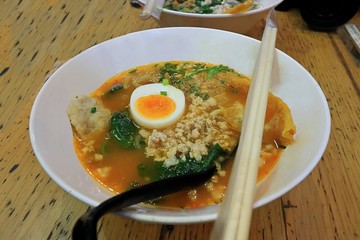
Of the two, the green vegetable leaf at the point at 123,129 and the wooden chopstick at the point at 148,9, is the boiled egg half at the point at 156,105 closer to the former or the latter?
the green vegetable leaf at the point at 123,129

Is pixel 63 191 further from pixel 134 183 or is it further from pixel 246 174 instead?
pixel 246 174

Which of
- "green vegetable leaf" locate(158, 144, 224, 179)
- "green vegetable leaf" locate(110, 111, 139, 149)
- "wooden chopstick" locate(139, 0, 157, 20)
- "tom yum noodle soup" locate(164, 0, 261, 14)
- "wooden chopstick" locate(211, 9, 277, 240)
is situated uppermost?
"wooden chopstick" locate(211, 9, 277, 240)

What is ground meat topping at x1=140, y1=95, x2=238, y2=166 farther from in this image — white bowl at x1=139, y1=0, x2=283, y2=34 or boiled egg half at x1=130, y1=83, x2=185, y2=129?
white bowl at x1=139, y1=0, x2=283, y2=34

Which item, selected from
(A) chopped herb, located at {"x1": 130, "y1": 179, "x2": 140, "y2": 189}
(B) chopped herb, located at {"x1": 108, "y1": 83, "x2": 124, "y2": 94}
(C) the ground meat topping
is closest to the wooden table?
(A) chopped herb, located at {"x1": 130, "y1": 179, "x2": 140, "y2": 189}

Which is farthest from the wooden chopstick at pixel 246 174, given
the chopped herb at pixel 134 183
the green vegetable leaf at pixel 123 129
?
the green vegetable leaf at pixel 123 129

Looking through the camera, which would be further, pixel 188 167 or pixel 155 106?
pixel 155 106

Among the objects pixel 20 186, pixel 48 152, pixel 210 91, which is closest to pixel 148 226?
pixel 48 152

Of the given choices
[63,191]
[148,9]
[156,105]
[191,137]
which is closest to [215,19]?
[148,9]
